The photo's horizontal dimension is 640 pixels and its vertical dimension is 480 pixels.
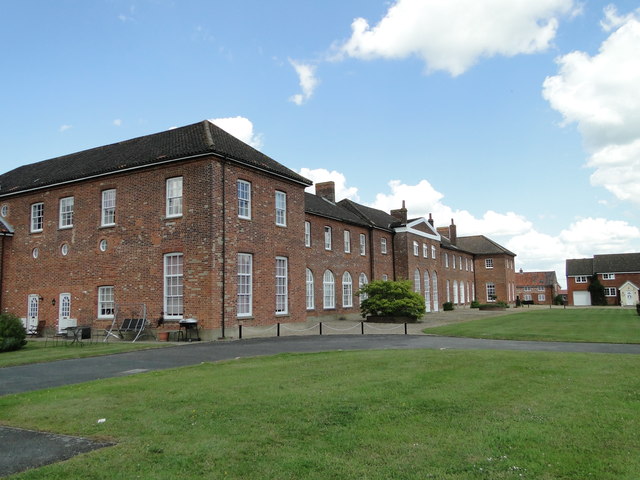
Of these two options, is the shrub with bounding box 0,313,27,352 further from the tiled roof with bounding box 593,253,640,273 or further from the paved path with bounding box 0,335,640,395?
the tiled roof with bounding box 593,253,640,273

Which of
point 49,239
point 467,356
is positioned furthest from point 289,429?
point 49,239

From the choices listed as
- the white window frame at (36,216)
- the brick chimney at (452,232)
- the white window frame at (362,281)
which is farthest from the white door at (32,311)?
the brick chimney at (452,232)

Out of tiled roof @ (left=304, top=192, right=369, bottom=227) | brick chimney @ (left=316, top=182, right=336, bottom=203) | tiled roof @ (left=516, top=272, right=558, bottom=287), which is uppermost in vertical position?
brick chimney @ (left=316, top=182, right=336, bottom=203)

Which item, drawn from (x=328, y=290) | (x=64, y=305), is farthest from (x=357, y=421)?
(x=328, y=290)

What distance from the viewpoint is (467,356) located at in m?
12.5

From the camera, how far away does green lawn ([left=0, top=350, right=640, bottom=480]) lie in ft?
16.8

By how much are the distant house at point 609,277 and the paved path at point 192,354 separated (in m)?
64.8

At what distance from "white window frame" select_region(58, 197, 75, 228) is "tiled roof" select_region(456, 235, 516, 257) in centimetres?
5473

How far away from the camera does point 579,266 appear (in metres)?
79.8

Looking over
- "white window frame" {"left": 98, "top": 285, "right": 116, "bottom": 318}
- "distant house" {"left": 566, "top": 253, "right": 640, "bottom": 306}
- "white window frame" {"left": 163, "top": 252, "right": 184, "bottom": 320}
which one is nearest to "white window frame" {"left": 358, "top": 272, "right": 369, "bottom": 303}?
"white window frame" {"left": 163, "top": 252, "right": 184, "bottom": 320}

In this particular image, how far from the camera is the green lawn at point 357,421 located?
5.13 m

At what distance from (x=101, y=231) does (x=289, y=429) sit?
20.7 meters

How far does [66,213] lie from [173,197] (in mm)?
7499

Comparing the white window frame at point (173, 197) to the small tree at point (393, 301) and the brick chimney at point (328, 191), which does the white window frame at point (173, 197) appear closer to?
the small tree at point (393, 301)
